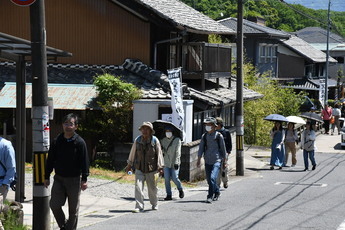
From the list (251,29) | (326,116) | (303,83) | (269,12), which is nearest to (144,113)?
(326,116)

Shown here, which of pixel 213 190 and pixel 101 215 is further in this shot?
pixel 213 190

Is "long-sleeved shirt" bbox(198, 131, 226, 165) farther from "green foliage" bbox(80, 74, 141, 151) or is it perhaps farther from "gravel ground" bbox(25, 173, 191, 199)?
"green foliage" bbox(80, 74, 141, 151)

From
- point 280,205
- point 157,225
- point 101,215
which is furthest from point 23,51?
point 280,205

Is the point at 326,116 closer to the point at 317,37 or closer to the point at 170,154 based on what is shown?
the point at 170,154

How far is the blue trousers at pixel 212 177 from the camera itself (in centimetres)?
1422

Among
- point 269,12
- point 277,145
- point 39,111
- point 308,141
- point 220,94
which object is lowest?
point 277,145

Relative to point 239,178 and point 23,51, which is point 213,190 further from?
point 239,178

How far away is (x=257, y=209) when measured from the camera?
533 inches

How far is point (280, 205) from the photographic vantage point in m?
14.2

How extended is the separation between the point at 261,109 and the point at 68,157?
24.5 metres

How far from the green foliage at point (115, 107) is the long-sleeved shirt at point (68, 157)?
376 inches

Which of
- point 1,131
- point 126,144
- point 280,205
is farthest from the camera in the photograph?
point 1,131

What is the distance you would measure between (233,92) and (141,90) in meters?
6.54

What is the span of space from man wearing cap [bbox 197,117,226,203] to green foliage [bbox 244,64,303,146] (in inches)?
740
